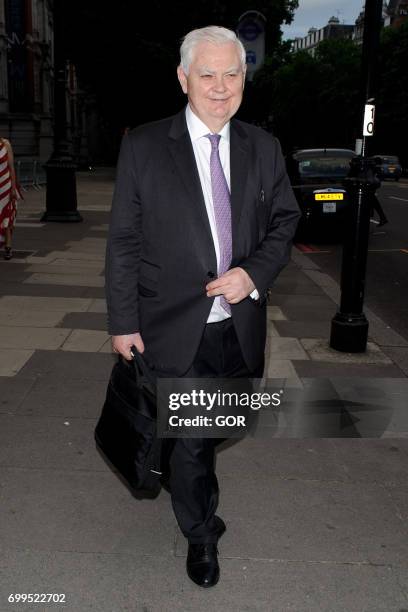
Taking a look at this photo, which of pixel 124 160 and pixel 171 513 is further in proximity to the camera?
pixel 171 513

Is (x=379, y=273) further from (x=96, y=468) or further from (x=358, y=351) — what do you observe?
(x=96, y=468)

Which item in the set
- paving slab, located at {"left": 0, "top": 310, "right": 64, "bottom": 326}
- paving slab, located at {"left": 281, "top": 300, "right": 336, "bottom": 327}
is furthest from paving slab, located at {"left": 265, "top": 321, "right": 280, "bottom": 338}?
paving slab, located at {"left": 0, "top": 310, "right": 64, "bottom": 326}

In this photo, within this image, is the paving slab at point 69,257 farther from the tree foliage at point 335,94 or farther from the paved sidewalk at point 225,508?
the tree foliage at point 335,94

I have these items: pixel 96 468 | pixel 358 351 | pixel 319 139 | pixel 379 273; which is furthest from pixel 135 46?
pixel 319 139

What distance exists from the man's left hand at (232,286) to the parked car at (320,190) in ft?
36.8

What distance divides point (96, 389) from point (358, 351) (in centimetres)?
223

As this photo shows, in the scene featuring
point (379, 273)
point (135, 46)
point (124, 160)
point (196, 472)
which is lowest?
point (379, 273)

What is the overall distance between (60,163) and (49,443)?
1055cm

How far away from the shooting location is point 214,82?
8.20ft

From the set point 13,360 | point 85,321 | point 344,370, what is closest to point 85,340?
point 85,321

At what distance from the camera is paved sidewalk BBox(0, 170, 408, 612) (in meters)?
2.61

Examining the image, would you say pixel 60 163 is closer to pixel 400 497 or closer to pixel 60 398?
pixel 60 398

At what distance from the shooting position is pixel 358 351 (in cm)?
565

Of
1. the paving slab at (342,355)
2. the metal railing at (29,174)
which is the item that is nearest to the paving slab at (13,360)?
the paving slab at (342,355)
